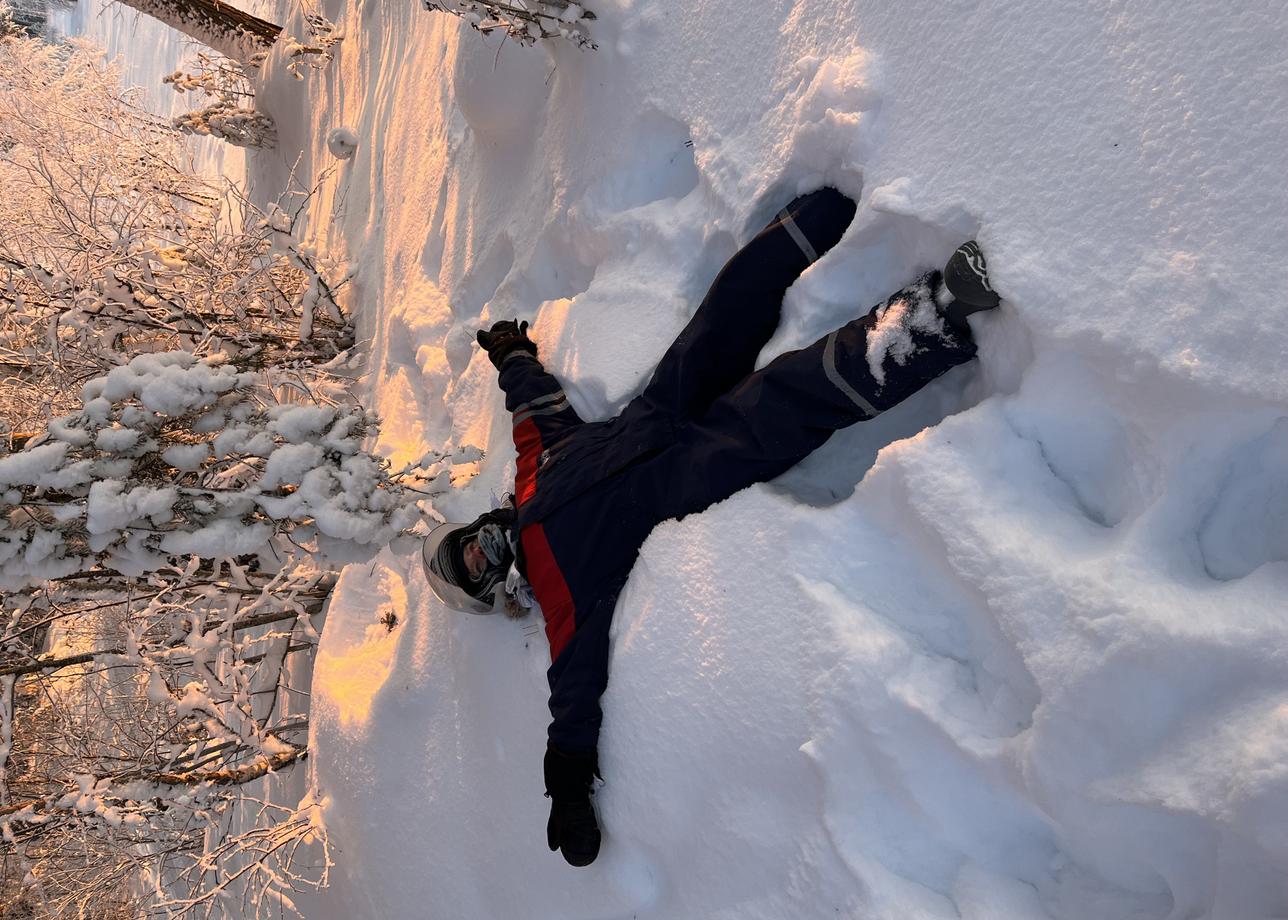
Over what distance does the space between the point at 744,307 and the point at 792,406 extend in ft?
1.15

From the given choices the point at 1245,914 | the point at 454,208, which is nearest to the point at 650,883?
the point at 1245,914

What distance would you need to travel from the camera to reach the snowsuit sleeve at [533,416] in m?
2.40

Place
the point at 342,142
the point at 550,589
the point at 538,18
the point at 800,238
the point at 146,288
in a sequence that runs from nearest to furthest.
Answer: the point at 800,238 < the point at 550,589 < the point at 538,18 < the point at 146,288 < the point at 342,142

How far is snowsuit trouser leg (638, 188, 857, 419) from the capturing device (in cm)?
190

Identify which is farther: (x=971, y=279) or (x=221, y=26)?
(x=221, y=26)

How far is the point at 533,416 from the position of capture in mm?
2449

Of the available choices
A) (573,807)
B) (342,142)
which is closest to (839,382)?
(573,807)

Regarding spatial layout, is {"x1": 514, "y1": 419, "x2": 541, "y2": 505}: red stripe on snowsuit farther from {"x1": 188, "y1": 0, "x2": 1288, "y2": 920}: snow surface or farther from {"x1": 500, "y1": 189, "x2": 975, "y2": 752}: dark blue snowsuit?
{"x1": 188, "y1": 0, "x2": 1288, "y2": 920}: snow surface

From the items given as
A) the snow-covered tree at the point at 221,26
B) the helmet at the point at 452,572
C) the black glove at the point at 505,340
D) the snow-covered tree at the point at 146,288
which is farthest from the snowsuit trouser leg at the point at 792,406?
the snow-covered tree at the point at 221,26

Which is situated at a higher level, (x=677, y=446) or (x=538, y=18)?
(x=538, y=18)

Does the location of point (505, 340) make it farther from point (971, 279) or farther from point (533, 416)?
point (971, 279)

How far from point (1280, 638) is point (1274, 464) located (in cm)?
31

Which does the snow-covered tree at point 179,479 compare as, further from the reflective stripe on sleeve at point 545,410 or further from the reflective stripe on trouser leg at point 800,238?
the reflective stripe on trouser leg at point 800,238

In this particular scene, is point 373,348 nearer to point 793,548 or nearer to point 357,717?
point 357,717
